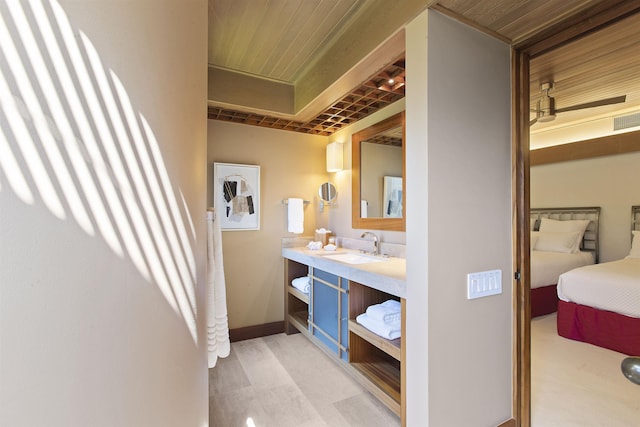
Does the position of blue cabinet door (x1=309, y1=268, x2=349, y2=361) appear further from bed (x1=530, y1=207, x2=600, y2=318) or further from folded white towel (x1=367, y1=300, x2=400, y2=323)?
bed (x1=530, y1=207, x2=600, y2=318)

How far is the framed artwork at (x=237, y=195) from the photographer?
306 cm

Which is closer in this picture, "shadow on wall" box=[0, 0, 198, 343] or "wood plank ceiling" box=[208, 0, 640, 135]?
"shadow on wall" box=[0, 0, 198, 343]

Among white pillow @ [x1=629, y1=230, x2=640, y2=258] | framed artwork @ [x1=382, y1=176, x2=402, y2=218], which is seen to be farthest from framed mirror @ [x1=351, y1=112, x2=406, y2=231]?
white pillow @ [x1=629, y1=230, x2=640, y2=258]

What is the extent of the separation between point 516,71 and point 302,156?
223 centimetres

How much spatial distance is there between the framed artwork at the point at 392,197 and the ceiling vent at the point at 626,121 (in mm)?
3724

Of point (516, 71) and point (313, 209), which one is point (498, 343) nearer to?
point (516, 71)

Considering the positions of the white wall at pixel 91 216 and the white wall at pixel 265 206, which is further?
the white wall at pixel 265 206

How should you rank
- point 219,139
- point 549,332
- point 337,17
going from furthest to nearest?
point 549,332, point 219,139, point 337,17

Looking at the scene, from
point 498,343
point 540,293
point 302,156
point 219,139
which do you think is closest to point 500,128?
point 498,343

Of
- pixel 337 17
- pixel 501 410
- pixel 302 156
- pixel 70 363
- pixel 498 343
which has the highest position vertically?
A: pixel 337 17

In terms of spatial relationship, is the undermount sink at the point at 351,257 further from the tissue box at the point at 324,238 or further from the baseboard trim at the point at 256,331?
the baseboard trim at the point at 256,331

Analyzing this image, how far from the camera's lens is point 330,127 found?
3398 mm

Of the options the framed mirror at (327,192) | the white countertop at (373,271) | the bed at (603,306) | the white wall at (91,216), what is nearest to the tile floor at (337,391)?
the bed at (603,306)

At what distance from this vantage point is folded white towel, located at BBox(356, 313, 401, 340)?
74.9 inches
